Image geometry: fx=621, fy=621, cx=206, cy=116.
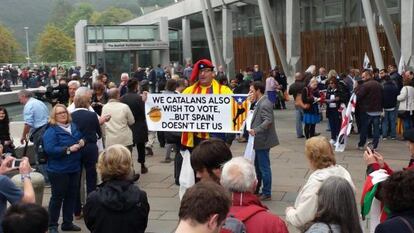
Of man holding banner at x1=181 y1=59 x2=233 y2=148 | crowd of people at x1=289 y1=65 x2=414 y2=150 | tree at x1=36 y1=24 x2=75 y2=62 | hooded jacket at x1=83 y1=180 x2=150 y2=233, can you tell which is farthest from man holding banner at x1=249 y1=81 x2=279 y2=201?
tree at x1=36 y1=24 x2=75 y2=62

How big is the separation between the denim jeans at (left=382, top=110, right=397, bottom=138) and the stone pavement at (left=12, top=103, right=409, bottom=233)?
351 millimetres

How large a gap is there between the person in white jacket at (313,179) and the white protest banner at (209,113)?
3.01 m

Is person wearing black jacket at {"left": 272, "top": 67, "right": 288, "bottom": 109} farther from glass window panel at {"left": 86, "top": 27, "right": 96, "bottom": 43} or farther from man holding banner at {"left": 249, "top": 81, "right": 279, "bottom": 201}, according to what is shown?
glass window panel at {"left": 86, "top": 27, "right": 96, "bottom": 43}

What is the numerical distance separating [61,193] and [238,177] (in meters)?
4.21

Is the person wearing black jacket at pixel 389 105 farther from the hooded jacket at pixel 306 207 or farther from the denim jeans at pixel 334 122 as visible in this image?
the hooded jacket at pixel 306 207

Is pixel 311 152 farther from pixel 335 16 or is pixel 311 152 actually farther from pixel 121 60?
pixel 121 60

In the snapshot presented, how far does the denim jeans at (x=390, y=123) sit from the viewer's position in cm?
1580

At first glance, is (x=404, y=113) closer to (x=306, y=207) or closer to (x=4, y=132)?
(x=4, y=132)

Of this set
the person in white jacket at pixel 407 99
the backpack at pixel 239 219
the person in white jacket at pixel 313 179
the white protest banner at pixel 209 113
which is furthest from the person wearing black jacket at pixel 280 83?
the backpack at pixel 239 219

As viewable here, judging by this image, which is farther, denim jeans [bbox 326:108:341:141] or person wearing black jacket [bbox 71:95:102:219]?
denim jeans [bbox 326:108:341:141]

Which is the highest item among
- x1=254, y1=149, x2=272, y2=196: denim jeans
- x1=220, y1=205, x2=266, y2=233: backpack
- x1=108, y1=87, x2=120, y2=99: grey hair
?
x1=108, y1=87, x2=120, y2=99: grey hair

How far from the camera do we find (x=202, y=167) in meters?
Result: 4.76

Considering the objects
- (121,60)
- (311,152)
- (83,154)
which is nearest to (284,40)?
(121,60)

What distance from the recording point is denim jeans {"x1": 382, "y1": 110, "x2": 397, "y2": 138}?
1580 cm
